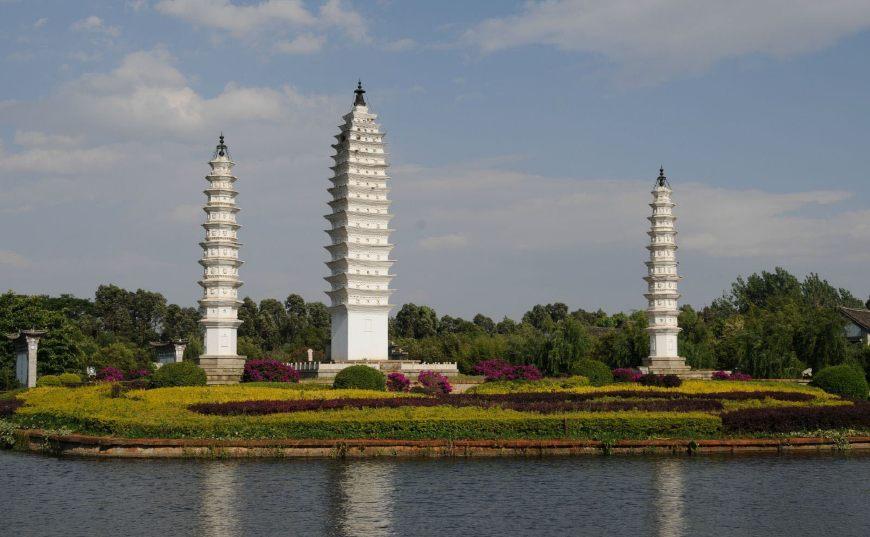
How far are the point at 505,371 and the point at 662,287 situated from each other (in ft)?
51.0

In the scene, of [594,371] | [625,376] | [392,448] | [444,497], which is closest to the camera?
[444,497]

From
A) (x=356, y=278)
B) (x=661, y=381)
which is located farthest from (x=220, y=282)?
(x=661, y=381)

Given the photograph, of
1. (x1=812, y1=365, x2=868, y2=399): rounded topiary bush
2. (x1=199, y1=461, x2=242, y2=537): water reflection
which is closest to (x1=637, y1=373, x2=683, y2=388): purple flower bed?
(x1=812, y1=365, x2=868, y2=399): rounded topiary bush

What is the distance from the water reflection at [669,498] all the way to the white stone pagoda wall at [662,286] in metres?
39.6

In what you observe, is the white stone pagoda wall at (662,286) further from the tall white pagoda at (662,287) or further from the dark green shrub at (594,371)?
the dark green shrub at (594,371)

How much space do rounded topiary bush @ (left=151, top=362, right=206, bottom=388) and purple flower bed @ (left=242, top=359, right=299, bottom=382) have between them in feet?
21.8

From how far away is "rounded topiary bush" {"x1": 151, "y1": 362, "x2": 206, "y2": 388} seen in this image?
4797 cm

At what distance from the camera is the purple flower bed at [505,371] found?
55625 mm

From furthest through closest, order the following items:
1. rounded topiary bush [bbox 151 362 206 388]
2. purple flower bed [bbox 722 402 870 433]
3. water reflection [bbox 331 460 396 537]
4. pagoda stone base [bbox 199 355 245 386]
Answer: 1. pagoda stone base [bbox 199 355 245 386]
2. rounded topiary bush [bbox 151 362 206 388]
3. purple flower bed [bbox 722 402 870 433]
4. water reflection [bbox 331 460 396 537]

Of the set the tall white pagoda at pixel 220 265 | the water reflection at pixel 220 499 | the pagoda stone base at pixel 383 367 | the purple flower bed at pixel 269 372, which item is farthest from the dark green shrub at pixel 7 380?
the water reflection at pixel 220 499

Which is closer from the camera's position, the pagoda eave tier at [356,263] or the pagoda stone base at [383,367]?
the pagoda stone base at [383,367]

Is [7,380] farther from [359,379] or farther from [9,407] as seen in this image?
[359,379]

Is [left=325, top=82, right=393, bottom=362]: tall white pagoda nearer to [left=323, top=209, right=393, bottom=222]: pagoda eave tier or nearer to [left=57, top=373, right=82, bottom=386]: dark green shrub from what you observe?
[left=323, top=209, right=393, bottom=222]: pagoda eave tier

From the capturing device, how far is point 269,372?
56.3 metres
